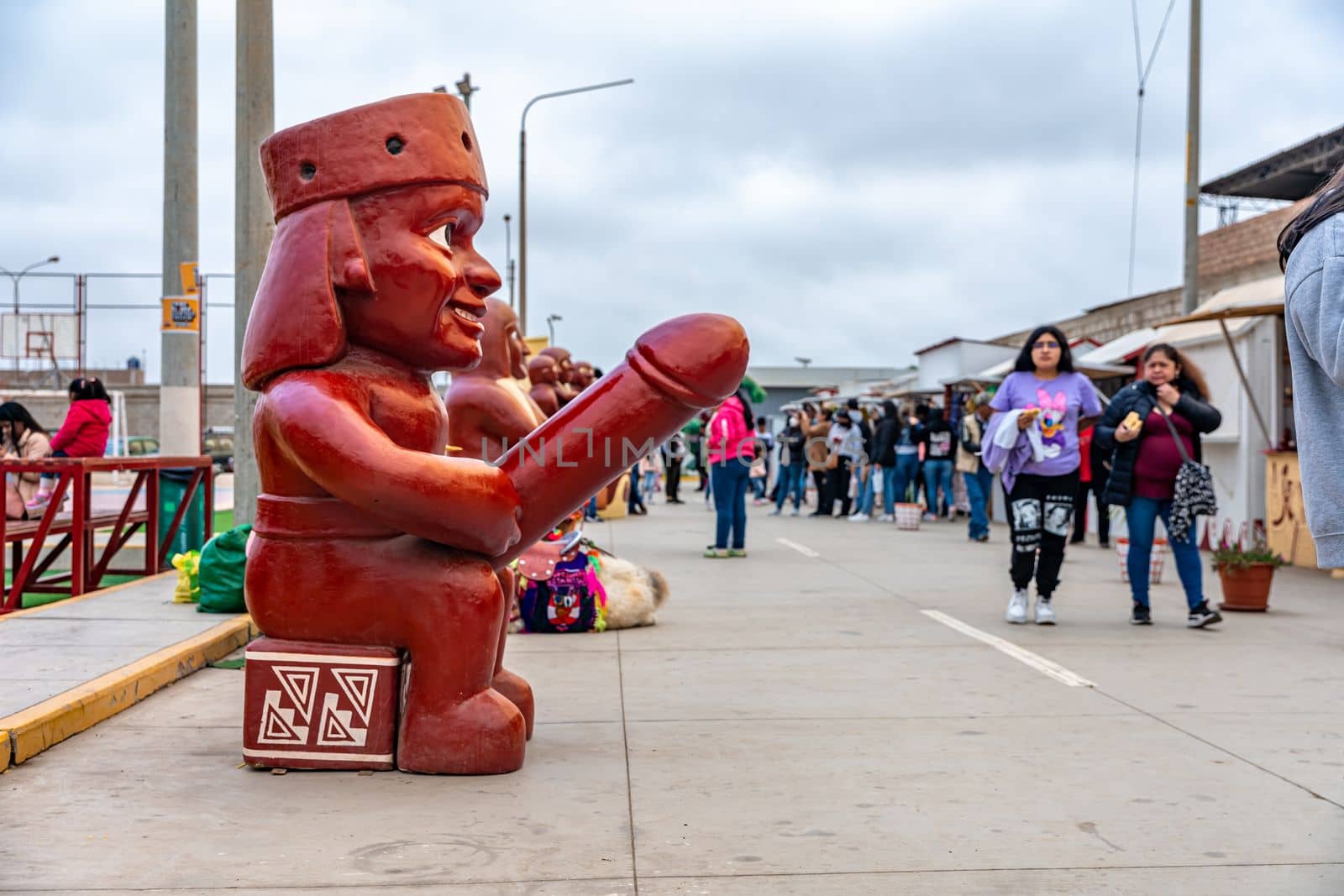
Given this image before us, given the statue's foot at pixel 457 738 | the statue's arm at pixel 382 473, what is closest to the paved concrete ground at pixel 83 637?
the statue's foot at pixel 457 738

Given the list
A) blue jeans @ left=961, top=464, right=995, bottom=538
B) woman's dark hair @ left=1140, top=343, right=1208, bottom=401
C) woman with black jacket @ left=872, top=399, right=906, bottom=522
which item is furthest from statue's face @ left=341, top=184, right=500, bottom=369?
woman with black jacket @ left=872, top=399, right=906, bottom=522

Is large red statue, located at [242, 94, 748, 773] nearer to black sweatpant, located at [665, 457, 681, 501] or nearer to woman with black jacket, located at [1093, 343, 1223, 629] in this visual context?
woman with black jacket, located at [1093, 343, 1223, 629]

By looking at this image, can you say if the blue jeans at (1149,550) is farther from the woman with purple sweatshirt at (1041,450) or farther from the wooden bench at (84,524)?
the wooden bench at (84,524)

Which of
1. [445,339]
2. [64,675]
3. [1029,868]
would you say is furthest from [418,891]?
[64,675]

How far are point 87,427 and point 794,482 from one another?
14339mm

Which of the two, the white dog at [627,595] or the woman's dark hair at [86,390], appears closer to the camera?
the white dog at [627,595]

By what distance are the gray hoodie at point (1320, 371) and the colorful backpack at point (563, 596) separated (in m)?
5.38

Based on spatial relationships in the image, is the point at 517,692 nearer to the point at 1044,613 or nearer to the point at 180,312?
the point at 1044,613

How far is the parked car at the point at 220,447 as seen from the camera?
33875 millimetres

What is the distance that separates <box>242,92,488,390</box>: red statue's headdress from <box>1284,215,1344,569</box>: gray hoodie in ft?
9.12

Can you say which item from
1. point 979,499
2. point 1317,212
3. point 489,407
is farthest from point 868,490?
point 1317,212

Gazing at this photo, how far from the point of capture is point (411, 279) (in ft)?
14.2

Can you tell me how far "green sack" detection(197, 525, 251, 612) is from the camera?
7566mm

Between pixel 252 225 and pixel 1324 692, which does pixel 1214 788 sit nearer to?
pixel 1324 692
